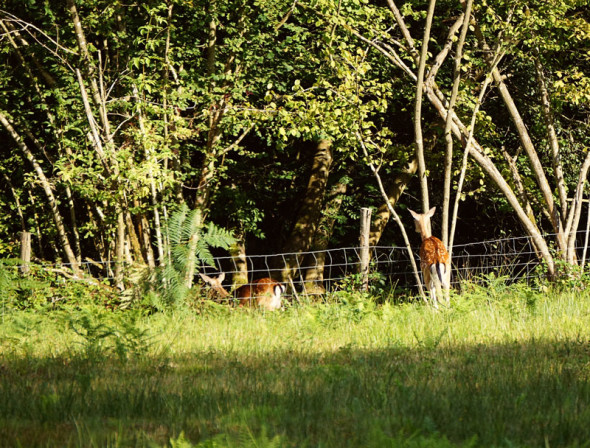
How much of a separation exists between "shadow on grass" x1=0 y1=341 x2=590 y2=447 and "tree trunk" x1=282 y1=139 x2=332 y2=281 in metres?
8.20

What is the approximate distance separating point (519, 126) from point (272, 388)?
8.38 metres

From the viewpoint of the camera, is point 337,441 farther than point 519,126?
No

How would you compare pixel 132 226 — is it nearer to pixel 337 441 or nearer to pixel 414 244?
pixel 414 244

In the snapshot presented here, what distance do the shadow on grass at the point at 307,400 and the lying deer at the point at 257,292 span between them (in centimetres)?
422

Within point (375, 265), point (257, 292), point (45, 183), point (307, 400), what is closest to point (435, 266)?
point (257, 292)

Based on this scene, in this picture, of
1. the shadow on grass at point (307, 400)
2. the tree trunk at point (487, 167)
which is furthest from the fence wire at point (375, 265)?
the shadow on grass at point (307, 400)

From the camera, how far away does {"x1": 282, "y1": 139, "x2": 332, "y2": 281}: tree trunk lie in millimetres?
14422

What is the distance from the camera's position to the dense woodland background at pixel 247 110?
10750mm

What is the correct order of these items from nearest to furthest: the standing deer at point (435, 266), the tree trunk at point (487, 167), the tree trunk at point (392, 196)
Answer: the standing deer at point (435, 266)
the tree trunk at point (487, 167)
the tree trunk at point (392, 196)

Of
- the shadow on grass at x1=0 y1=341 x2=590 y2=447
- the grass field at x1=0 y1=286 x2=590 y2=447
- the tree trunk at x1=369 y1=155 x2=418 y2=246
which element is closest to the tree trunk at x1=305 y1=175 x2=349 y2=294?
the tree trunk at x1=369 y1=155 x2=418 y2=246

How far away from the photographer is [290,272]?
14.6m

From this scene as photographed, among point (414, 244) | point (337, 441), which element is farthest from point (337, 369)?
point (414, 244)

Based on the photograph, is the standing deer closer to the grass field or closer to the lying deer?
the grass field

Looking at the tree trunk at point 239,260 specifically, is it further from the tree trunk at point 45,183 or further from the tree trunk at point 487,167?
the tree trunk at point 487,167
